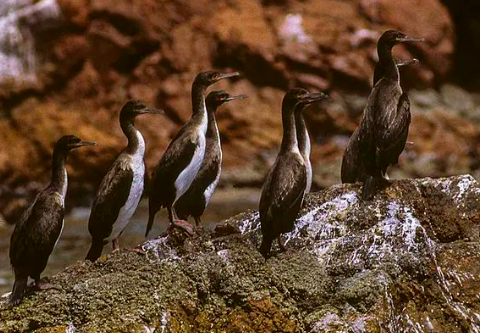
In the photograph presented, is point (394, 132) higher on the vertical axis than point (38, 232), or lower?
lower

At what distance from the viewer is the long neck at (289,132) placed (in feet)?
33.2

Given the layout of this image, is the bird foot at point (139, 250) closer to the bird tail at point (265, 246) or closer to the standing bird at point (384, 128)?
the bird tail at point (265, 246)

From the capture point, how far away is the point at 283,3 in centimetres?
2533

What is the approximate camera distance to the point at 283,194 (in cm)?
959

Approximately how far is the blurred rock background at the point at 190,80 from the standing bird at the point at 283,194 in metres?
12.7

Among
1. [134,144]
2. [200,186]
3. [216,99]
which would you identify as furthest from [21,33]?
[134,144]

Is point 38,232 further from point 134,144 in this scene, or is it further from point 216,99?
point 216,99

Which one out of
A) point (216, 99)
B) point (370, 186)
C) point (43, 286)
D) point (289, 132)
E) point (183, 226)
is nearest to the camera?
point (43, 286)

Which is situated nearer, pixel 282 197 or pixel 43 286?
pixel 43 286

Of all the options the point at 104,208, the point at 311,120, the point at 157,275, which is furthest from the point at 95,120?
the point at 157,275

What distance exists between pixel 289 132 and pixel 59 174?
2106 mm

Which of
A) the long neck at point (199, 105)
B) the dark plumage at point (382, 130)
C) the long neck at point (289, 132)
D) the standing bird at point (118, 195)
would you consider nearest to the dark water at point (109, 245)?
the standing bird at point (118, 195)

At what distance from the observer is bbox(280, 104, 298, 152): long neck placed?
10.1 meters

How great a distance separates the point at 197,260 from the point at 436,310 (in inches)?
79.9
